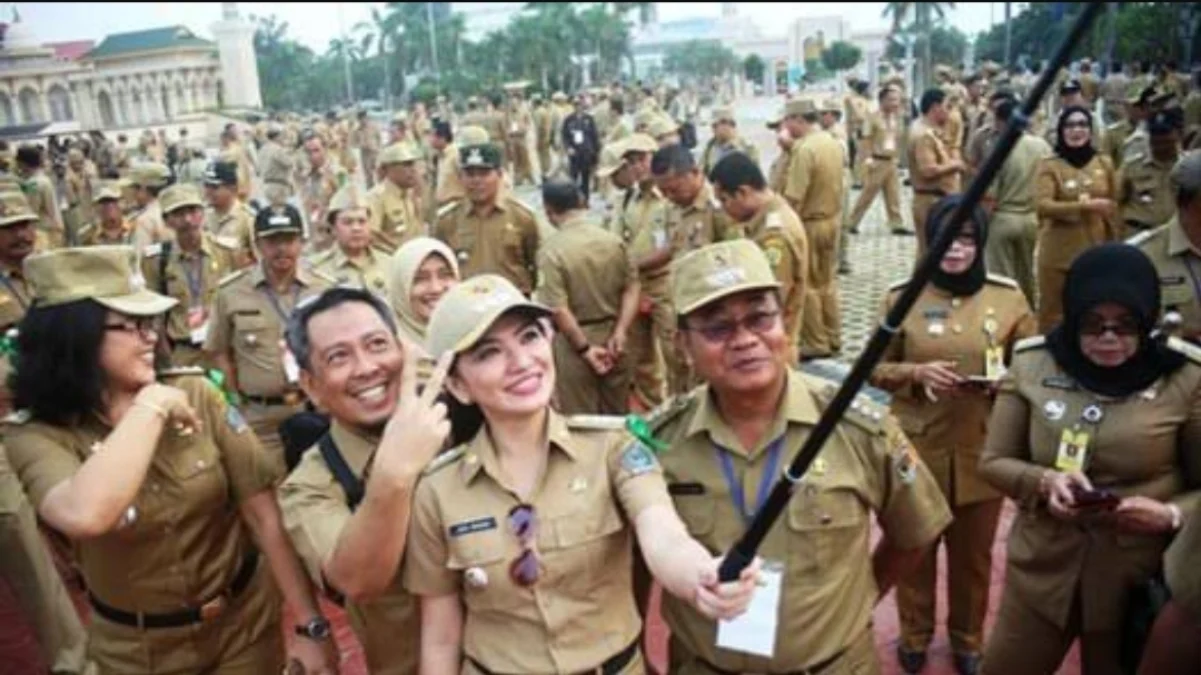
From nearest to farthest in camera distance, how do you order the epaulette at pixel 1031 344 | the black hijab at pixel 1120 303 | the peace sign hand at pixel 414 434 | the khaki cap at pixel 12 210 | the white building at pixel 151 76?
the peace sign hand at pixel 414 434
the black hijab at pixel 1120 303
the epaulette at pixel 1031 344
the khaki cap at pixel 12 210
the white building at pixel 151 76

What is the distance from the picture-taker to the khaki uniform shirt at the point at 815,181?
8.09m

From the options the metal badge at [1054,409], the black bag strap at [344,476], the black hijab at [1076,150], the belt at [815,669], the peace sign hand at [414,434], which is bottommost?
the belt at [815,669]

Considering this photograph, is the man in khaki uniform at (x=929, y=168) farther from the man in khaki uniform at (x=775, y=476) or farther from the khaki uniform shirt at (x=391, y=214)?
the man in khaki uniform at (x=775, y=476)

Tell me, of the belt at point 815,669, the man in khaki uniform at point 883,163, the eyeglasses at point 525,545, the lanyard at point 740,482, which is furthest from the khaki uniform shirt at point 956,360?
the man in khaki uniform at point 883,163

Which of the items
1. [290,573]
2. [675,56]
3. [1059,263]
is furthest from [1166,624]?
[675,56]

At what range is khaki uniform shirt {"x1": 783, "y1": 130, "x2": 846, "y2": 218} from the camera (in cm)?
809

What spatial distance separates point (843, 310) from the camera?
8977mm

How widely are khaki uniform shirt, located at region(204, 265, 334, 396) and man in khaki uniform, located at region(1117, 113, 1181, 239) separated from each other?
4.94 meters

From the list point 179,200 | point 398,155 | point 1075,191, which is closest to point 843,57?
point 398,155

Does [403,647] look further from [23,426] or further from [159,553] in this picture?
[23,426]

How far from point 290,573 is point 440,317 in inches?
36.8

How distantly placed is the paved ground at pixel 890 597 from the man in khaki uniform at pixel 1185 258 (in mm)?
1390

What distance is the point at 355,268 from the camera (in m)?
5.61

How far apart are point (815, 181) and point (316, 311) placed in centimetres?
637
